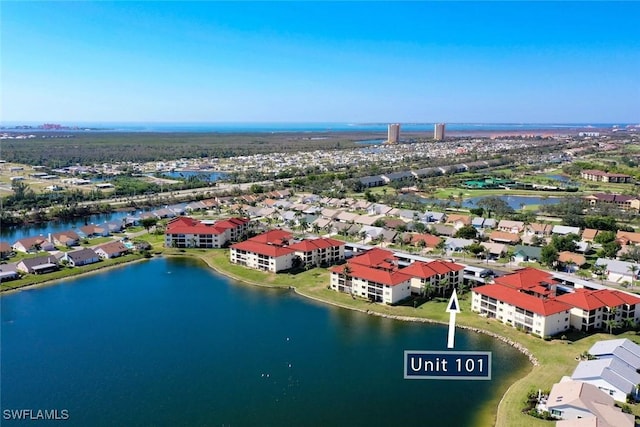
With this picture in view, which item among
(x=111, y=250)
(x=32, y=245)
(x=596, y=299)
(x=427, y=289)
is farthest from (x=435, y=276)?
(x=32, y=245)

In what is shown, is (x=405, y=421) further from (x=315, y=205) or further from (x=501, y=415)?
(x=315, y=205)

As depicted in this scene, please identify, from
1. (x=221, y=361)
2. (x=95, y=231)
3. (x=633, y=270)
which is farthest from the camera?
(x=95, y=231)

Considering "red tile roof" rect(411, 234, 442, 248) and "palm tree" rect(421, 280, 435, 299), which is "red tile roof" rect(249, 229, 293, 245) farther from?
"palm tree" rect(421, 280, 435, 299)

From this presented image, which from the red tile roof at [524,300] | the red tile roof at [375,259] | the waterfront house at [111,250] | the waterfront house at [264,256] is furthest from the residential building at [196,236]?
the red tile roof at [524,300]

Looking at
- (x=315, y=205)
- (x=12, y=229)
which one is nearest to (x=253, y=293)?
(x=315, y=205)

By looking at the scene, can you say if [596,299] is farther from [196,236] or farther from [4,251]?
[4,251]

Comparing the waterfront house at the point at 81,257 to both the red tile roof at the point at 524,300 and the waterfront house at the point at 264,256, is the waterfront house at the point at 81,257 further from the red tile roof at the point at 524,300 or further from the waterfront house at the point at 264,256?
the red tile roof at the point at 524,300
